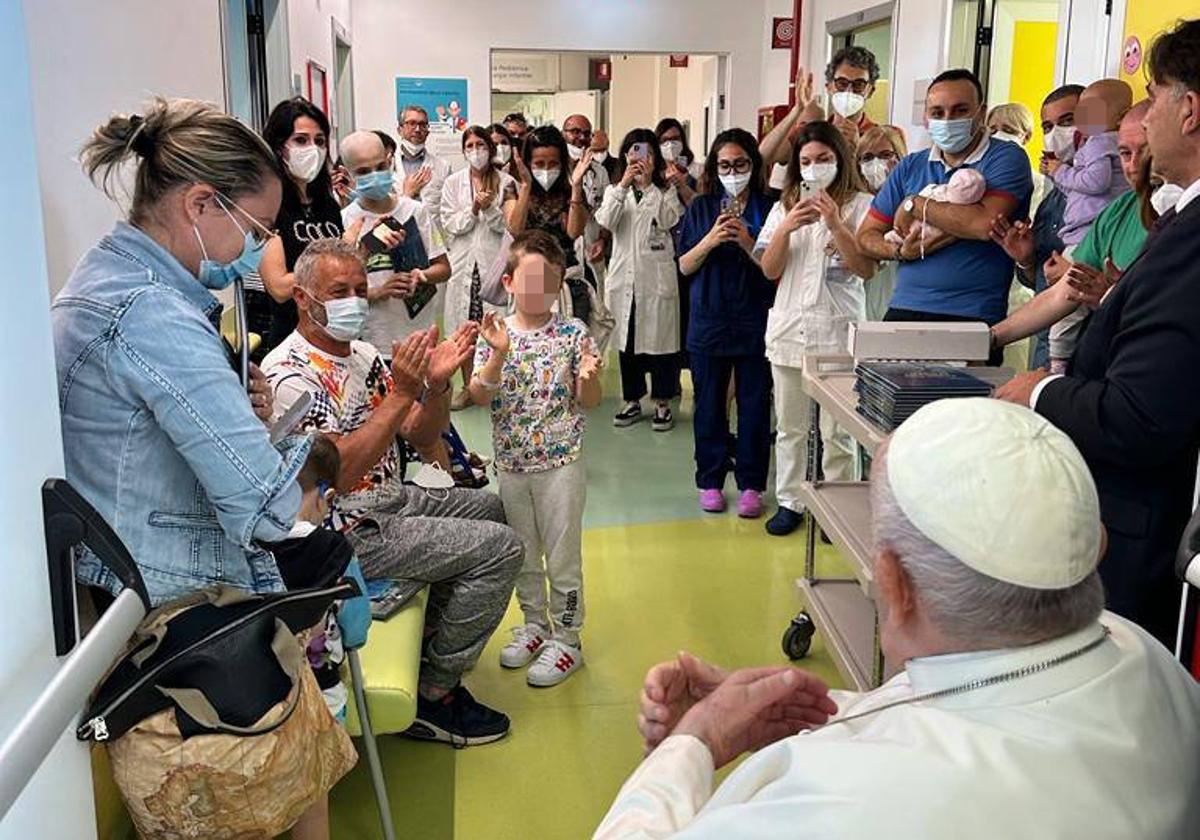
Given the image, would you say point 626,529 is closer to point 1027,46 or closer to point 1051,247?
point 1051,247

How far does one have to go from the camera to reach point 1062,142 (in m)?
4.04

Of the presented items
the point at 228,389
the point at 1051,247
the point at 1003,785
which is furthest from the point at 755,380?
the point at 1003,785

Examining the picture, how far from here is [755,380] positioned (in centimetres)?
449

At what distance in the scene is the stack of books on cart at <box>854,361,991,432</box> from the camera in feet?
7.48

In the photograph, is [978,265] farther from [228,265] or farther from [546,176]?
[546,176]

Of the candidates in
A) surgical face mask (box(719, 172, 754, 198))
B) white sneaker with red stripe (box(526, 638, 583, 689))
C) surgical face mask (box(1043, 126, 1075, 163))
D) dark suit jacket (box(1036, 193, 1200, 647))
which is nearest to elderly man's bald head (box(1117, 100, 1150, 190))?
dark suit jacket (box(1036, 193, 1200, 647))

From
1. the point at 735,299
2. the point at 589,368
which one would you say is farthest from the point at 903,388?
the point at 735,299

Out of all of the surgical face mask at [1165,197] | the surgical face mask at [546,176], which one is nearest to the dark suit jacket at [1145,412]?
the surgical face mask at [1165,197]

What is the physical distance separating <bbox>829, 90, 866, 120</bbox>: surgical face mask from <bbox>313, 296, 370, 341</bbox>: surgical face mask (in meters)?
3.50

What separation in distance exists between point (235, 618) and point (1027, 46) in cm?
689

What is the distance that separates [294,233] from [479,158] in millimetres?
2691

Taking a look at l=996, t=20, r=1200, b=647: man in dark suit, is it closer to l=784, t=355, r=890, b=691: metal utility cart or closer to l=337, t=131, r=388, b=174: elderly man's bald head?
l=784, t=355, r=890, b=691: metal utility cart

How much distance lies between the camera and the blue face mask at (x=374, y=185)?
13.2 feet

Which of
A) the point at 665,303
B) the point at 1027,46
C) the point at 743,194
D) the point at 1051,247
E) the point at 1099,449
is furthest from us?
the point at 1027,46
